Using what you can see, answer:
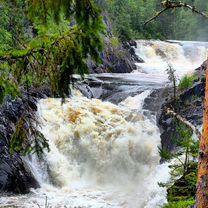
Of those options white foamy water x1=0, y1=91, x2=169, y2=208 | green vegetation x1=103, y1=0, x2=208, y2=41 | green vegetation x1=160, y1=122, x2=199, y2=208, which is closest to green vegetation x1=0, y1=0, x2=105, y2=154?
green vegetation x1=160, y1=122, x2=199, y2=208

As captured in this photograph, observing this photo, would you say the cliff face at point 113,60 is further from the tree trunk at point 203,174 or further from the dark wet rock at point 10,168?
the tree trunk at point 203,174

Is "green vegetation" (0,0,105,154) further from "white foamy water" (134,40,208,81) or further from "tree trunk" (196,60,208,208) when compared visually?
"white foamy water" (134,40,208,81)

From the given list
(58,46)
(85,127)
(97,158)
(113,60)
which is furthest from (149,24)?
(58,46)

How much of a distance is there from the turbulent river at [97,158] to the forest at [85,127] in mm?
29

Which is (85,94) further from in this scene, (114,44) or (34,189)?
(114,44)

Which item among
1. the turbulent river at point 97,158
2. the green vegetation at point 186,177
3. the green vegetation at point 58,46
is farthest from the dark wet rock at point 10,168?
the green vegetation at point 58,46

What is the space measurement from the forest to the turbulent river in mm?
29

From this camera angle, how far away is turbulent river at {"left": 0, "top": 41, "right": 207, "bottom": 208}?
9.48m

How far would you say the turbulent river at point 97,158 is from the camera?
948cm

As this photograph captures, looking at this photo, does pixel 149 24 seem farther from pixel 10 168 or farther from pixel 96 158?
pixel 10 168

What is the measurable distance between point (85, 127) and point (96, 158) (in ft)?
3.28

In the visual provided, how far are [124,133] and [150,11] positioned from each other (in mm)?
32055

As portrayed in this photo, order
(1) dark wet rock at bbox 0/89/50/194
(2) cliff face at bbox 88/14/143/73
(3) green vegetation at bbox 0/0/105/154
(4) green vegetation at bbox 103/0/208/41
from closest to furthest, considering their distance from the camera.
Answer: (3) green vegetation at bbox 0/0/105/154 → (1) dark wet rock at bbox 0/89/50/194 → (2) cliff face at bbox 88/14/143/73 → (4) green vegetation at bbox 103/0/208/41

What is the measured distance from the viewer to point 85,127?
1245 centimetres
